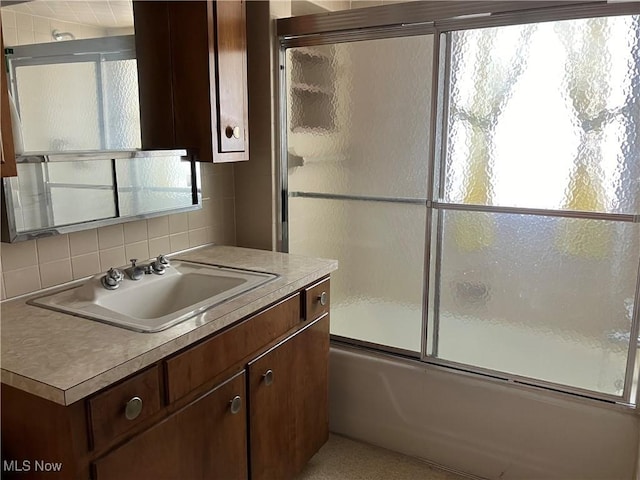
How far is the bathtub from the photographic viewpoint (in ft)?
5.93

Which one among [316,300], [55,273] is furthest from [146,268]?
[316,300]

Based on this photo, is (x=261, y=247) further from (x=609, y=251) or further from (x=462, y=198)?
(x=609, y=251)

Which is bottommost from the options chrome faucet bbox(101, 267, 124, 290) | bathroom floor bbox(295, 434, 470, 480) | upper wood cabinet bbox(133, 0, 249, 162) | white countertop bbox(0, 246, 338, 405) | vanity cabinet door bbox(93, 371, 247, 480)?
bathroom floor bbox(295, 434, 470, 480)

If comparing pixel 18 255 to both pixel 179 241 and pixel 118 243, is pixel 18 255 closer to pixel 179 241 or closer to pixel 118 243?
pixel 118 243

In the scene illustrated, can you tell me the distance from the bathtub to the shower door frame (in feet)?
0.12

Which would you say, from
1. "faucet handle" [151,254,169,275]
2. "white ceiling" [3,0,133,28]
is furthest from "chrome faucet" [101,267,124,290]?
"white ceiling" [3,0,133,28]

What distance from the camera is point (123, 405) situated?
1.14 metres

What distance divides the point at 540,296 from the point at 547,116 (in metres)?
0.64

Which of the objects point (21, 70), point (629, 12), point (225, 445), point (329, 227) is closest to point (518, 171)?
point (629, 12)

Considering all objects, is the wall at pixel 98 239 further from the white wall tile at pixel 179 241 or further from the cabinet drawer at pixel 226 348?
the cabinet drawer at pixel 226 348

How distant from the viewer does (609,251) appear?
1.73 meters

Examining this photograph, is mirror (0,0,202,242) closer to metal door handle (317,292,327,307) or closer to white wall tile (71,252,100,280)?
white wall tile (71,252,100,280)

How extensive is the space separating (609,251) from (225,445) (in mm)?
1393

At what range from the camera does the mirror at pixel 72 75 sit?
1453 millimetres
